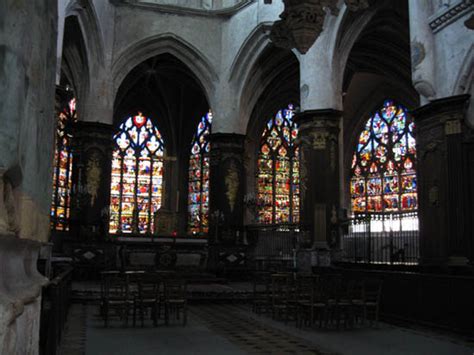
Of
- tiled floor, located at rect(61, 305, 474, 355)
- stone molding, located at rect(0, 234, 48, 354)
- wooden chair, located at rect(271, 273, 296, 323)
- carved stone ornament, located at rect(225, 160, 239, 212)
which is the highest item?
carved stone ornament, located at rect(225, 160, 239, 212)

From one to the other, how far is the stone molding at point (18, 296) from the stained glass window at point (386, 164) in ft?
77.6

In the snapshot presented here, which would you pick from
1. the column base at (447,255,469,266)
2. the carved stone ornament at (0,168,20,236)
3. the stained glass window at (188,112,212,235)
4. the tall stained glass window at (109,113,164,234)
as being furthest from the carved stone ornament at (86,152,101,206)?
the carved stone ornament at (0,168,20,236)

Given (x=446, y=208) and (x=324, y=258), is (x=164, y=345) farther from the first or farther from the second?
(x=324, y=258)

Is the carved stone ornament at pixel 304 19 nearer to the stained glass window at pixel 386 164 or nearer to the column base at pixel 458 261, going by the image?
the column base at pixel 458 261

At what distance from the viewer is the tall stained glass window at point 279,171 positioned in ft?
85.5

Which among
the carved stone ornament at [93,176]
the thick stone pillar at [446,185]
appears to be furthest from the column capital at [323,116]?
the carved stone ornament at [93,176]

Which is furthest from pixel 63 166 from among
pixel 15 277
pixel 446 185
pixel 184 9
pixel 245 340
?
pixel 15 277

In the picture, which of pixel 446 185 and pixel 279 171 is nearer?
pixel 446 185

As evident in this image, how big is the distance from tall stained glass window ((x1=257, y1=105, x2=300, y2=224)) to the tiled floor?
1660cm

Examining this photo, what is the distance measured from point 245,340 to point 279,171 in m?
19.5

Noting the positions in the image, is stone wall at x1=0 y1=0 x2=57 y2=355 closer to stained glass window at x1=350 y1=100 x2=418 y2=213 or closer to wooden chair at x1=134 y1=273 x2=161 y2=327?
wooden chair at x1=134 y1=273 x2=161 y2=327

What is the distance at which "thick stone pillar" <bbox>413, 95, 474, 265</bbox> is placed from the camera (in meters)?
11.4

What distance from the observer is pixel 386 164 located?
25656 mm

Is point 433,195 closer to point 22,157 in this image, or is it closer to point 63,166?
point 22,157
